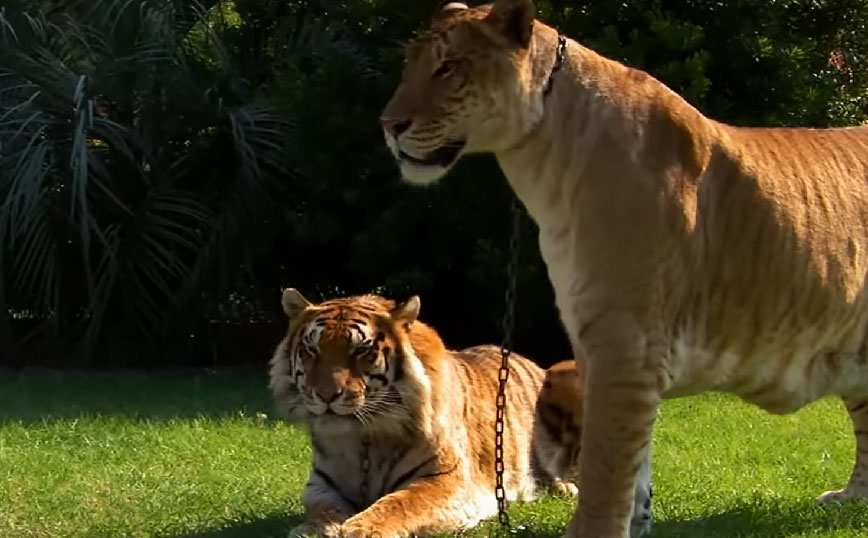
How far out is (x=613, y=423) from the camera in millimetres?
4773

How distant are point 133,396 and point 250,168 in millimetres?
3039

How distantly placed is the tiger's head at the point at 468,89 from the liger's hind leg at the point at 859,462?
2.29 m

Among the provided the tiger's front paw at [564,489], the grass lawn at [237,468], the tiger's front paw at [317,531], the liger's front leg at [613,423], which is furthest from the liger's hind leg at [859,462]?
the tiger's front paw at [317,531]

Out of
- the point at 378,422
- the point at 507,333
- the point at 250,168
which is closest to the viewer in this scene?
the point at 507,333

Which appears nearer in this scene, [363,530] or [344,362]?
[363,530]

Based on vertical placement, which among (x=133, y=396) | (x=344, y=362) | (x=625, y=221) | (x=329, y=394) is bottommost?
(x=133, y=396)

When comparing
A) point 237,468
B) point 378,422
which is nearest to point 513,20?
point 378,422

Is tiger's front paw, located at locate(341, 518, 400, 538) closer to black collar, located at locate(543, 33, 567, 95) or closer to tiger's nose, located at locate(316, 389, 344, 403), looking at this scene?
tiger's nose, located at locate(316, 389, 344, 403)

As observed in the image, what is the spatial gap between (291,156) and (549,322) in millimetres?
2718

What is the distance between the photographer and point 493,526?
5883 mm

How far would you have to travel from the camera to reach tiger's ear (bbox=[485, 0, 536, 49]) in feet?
15.4

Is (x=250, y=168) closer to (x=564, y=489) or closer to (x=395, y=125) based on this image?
(x=564, y=489)

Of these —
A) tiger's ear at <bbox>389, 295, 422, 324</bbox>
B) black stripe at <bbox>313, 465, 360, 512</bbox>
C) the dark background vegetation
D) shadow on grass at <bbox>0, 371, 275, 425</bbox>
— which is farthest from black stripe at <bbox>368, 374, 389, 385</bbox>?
the dark background vegetation

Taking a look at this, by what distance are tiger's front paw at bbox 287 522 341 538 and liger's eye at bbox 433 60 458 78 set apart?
1.82 meters
